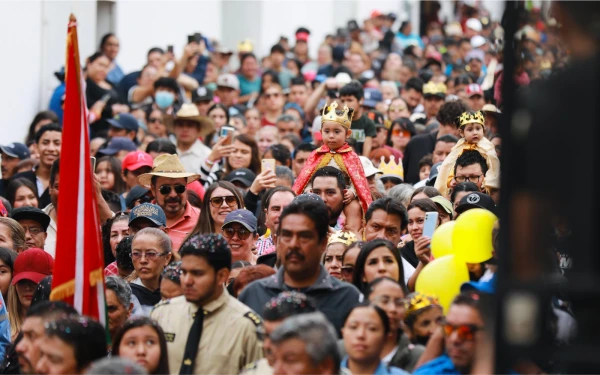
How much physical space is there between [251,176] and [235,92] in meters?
6.70

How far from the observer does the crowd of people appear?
21.6 ft

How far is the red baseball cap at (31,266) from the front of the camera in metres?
8.98

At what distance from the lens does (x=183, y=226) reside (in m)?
10.9

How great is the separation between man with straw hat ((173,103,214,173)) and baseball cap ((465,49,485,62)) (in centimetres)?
941

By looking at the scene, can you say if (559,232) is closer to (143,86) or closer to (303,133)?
(303,133)

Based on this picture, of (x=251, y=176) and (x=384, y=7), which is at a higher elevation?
(x=384, y=7)

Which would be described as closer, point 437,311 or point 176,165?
point 437,311

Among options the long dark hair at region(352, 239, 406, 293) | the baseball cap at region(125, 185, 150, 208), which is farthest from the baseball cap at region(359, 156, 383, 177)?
the long dark hair at region(352, 239, 406, 293)

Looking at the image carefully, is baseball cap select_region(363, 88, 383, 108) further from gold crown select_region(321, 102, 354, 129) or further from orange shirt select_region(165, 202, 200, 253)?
orange shirt select_region(165, 202, 200, 253)

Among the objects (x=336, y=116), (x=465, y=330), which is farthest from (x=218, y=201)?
(x=465, y=330)

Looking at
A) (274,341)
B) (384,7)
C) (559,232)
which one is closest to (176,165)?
(274,341)

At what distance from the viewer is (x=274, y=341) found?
606 cm

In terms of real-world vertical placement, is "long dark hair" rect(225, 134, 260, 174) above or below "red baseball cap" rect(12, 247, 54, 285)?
above

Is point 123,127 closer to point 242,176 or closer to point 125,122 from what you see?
point 125,122
